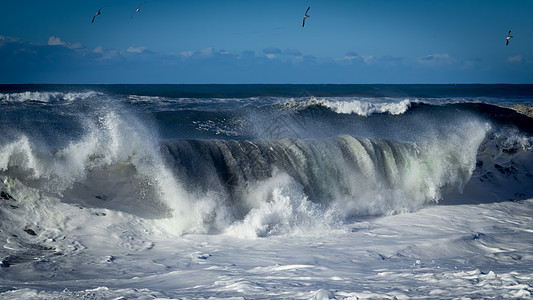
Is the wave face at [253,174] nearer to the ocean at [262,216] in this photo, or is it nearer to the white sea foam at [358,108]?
the ocean at [262,216]

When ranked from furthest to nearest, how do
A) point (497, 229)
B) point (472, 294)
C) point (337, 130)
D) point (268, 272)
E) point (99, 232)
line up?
1. point (337, 130)
2. point (497, 229)
3. point (99, 232)
4. point (268, 272)
5. point (472, 294)

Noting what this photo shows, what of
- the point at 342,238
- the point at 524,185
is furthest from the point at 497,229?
the point at 524,185

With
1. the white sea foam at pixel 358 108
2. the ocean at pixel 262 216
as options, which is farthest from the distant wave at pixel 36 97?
the ocean at pixel 262 216

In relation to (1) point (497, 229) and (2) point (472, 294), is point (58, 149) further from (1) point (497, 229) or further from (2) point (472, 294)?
(1) point (497, 229)

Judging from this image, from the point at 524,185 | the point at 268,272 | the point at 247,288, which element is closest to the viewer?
the point at 247,288

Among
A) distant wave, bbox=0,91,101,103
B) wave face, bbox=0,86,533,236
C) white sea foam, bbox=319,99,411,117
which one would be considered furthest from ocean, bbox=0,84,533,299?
distant wave, bbox=0,91,101,103

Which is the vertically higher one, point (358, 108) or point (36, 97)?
point (36, 97)

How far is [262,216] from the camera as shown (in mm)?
6797

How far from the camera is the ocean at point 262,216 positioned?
14.5 feet

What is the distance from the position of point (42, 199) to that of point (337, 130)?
378 inches

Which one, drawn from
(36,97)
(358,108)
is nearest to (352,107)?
(358,108)

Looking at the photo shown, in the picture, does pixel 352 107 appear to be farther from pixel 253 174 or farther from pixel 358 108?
pixel 253 174

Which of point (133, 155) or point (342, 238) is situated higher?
point (133, 155)

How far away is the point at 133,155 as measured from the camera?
7371mm
